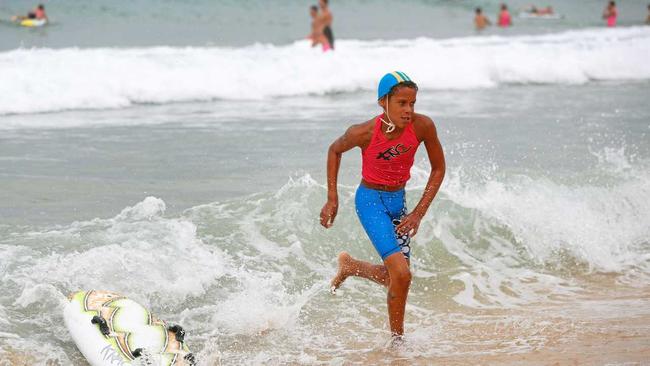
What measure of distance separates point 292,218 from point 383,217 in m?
2.63

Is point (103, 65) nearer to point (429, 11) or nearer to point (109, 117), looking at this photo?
point (109, 117)

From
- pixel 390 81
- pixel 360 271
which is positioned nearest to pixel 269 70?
pixel 360 271

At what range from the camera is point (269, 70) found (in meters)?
18.6

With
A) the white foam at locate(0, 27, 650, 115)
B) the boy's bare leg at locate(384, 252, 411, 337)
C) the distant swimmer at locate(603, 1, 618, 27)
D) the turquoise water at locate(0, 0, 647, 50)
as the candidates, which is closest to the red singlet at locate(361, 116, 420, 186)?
the boy's bare leg at locate(384, 252, 411, 337)

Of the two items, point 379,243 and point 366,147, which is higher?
point 366,147

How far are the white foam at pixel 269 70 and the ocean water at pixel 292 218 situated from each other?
0.09m

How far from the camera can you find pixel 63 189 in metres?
9.00

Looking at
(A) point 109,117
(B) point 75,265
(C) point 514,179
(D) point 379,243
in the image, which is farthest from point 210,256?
(A) point 109,117

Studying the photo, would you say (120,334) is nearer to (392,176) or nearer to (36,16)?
(392,176)

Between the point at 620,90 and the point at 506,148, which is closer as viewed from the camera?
the point at 506,148

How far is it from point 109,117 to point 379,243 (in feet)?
30.7

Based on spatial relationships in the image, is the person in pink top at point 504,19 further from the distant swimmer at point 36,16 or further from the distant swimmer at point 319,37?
the distant swimmer at point 36,16

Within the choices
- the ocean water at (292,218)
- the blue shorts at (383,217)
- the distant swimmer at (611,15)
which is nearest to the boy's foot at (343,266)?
the ocean water at (292,218)

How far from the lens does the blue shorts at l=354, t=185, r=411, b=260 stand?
5609 mm
